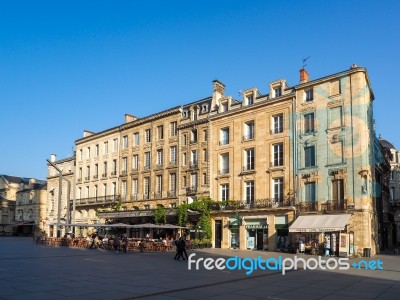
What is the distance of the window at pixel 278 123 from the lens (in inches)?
1399

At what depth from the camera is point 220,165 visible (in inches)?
1553

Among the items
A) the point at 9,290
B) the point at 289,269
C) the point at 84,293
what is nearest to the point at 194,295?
the point at 84,293

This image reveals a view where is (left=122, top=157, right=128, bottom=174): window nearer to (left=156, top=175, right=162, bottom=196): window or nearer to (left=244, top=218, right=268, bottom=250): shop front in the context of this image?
(left=156, top=175, right=162, bottom=196): window

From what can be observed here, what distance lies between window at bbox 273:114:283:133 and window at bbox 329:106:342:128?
14.7 feet

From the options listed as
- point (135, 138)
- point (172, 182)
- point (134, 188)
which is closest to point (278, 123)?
point (172, 182)

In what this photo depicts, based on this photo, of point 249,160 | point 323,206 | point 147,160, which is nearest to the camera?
point 323,206

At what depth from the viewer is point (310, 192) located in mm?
32625

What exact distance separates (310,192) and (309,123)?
17.8 ft

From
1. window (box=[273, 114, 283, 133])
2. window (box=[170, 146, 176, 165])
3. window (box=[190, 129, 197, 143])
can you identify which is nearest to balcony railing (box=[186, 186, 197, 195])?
window (box=[170, 146, 176, 165])

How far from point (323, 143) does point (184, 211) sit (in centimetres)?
1382

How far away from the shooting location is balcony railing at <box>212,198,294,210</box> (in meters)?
33.7

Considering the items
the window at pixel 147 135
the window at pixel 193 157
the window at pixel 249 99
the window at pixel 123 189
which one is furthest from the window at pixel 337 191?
the window at pixel 123 189

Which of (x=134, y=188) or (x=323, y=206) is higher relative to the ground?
(x=134, y=188)

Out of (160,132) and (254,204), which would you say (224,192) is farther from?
(160,132)
